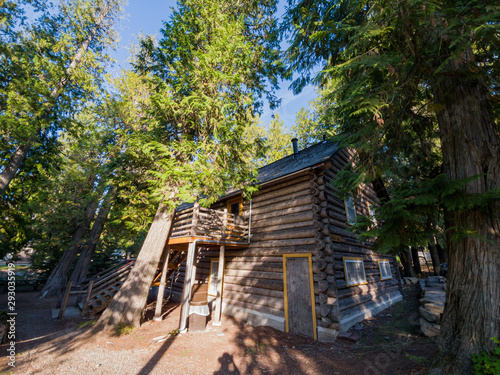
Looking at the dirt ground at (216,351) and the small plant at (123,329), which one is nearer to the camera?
the dirt ground at (216,351)

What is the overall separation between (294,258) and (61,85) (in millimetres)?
15677

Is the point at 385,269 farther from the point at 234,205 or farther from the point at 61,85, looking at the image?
the point at 61,85

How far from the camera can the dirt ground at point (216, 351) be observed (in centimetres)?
519

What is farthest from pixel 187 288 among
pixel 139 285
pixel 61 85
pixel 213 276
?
→ pixel 61 85

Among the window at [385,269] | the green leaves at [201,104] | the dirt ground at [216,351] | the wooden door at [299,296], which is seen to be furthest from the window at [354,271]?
the green leaves at [201,104]

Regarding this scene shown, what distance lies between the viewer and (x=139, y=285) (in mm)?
8242

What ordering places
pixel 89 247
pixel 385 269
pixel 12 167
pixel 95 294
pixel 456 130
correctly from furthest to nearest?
pixel 89 247
pixel 385 269
pixel 95 294
pixel 12 167
pixel 456 130

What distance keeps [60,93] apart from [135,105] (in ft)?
18.8

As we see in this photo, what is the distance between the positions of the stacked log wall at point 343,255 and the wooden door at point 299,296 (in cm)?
86

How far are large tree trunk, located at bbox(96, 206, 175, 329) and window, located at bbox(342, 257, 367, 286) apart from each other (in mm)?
7776

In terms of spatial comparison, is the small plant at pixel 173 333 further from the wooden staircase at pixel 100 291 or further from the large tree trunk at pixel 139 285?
the wooden staircase at pixel 100 291

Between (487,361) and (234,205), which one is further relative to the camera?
(234,205)

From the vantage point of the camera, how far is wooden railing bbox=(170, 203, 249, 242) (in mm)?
8617

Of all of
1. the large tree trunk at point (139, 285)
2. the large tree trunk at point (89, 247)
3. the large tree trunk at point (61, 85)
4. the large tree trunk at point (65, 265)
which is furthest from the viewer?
the large tree trunk at point (65, 265)
